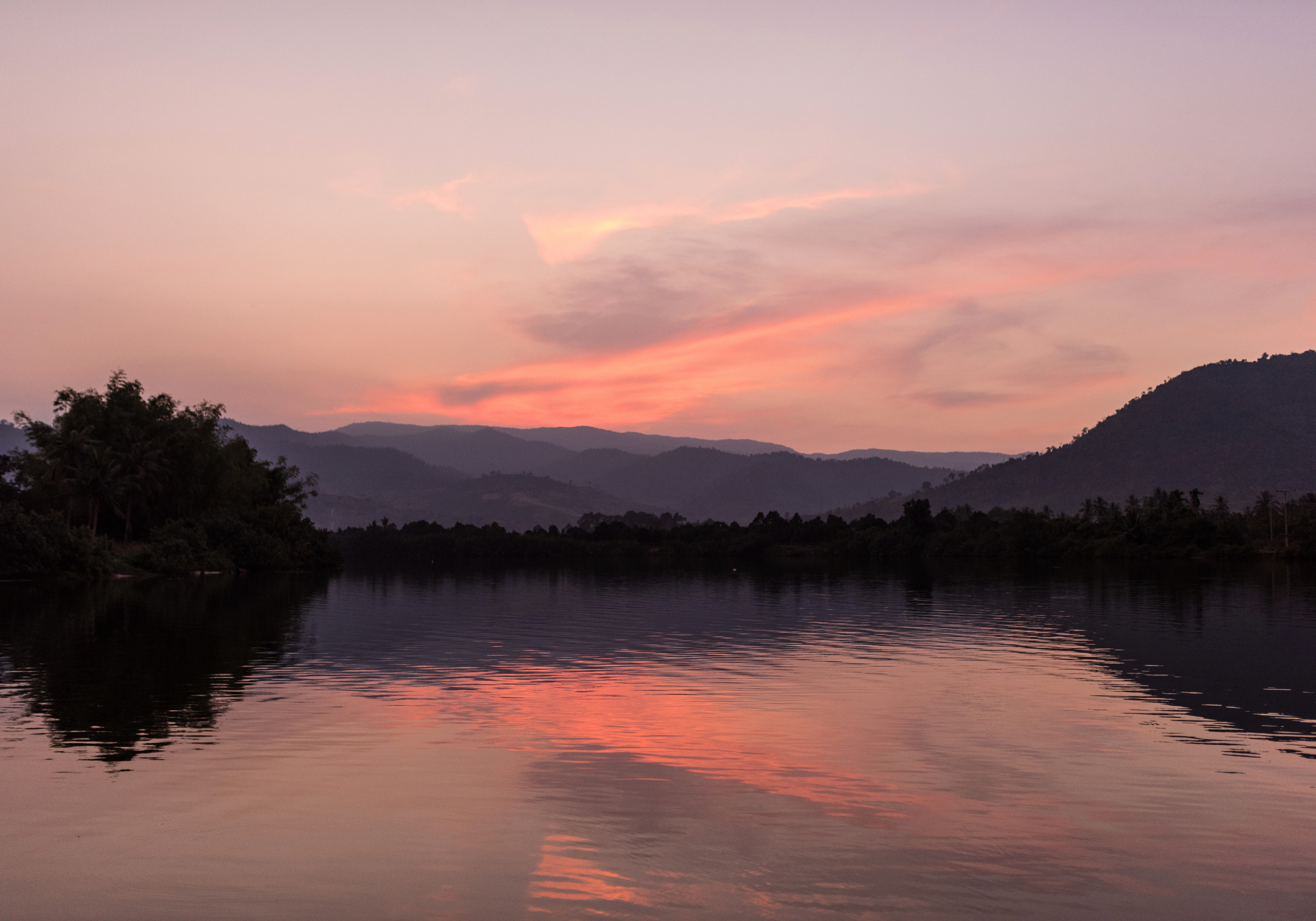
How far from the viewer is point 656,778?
20.1 metres

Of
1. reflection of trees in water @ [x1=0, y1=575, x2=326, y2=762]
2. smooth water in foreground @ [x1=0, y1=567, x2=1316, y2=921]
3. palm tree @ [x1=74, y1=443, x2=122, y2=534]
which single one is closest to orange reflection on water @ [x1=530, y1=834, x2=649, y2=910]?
smooth water in foreground @ [x1=0, y1=567, x2=1316, y2=921]

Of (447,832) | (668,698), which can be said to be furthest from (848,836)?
(668,698)

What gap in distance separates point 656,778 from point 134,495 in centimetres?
11031

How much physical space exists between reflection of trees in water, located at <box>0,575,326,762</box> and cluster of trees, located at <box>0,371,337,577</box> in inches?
564

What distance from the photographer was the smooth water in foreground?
13.6 m

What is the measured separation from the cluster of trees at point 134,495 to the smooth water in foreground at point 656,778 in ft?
175

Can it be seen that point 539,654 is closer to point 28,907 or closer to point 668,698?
point 668,698

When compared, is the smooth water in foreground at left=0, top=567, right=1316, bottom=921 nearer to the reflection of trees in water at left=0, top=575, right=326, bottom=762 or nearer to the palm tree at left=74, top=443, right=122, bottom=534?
the reflection of trees in water at left=0, top=575, right=326, bottom=762

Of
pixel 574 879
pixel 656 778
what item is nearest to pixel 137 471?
pixel 656 778

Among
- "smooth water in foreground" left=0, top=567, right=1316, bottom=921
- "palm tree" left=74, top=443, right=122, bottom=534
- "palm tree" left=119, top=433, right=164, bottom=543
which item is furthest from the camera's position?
"palm tree" left=119, top=433, right=164, bottom=543

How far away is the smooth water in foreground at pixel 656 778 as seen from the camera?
536 inches

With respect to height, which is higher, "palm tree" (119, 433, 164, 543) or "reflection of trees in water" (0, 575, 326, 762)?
"palm tree" (119, 433, 164, 543)

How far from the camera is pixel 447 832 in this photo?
16.3m

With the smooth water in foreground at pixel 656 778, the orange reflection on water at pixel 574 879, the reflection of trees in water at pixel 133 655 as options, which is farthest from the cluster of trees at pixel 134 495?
the orange reflection on water at pixel 574 879
